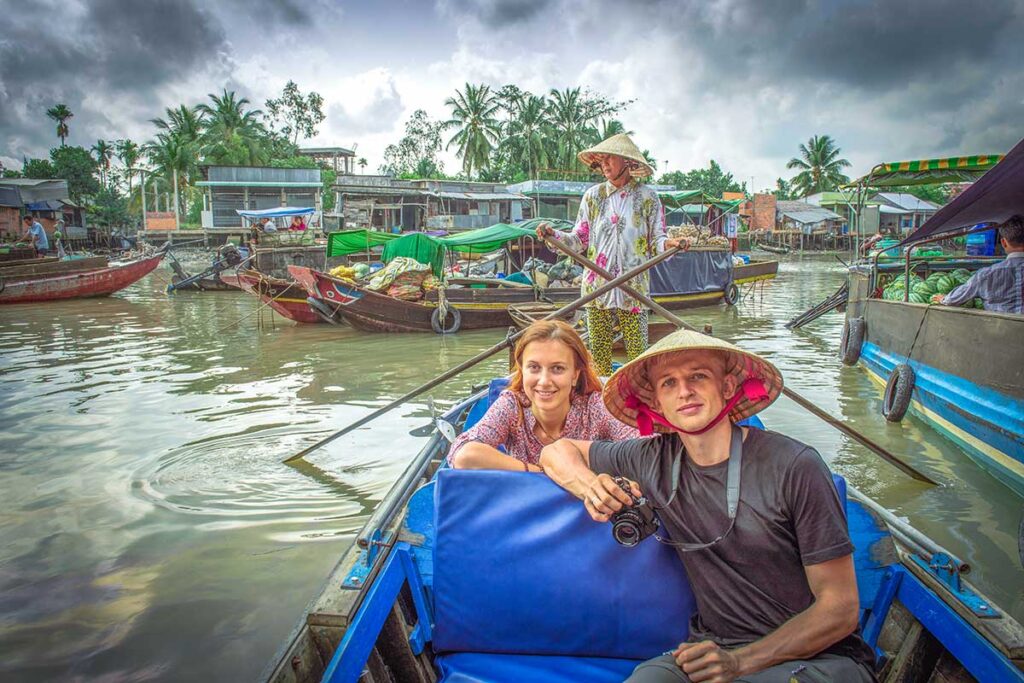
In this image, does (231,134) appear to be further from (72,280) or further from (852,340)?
(852,340)

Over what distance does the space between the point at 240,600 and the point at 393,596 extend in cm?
163

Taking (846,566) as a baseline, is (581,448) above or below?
above

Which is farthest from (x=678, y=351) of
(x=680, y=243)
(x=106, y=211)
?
(x=106, y=211)

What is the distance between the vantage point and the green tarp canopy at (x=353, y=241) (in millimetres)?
13588

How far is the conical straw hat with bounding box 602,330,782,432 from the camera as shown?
1.77 meters

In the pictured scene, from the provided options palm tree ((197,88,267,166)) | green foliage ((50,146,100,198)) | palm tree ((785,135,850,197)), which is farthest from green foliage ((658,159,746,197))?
green foliage ((50,146,100,198))

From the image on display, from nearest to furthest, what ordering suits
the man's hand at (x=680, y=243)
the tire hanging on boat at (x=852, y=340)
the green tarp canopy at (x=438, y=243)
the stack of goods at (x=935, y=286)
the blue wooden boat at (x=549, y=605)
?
the blue wooden boat at (x=549, y=605) → the man's hand at (x=680, y=243) → the stack of goods at (x=935, y=286) → the tire hanging on boat at (x=852, y=340) → the green tarp canopy at (x=438, y=243)

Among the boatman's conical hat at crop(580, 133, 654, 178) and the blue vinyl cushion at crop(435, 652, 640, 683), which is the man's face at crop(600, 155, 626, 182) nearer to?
the boatman's conical hat at crop(580, 133, 654, 178)

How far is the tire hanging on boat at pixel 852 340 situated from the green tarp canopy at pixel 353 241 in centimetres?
878

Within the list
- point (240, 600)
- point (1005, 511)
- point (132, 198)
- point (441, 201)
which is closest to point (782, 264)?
point (441, 201)

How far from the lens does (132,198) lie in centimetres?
5469

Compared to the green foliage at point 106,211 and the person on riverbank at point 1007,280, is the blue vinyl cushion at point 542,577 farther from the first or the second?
the green foliage at point 106,211

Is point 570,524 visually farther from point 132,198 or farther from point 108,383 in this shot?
point 132,198

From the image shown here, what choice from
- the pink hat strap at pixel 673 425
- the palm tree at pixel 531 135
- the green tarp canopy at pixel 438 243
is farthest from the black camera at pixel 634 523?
the palm tree at pixel 531 135
